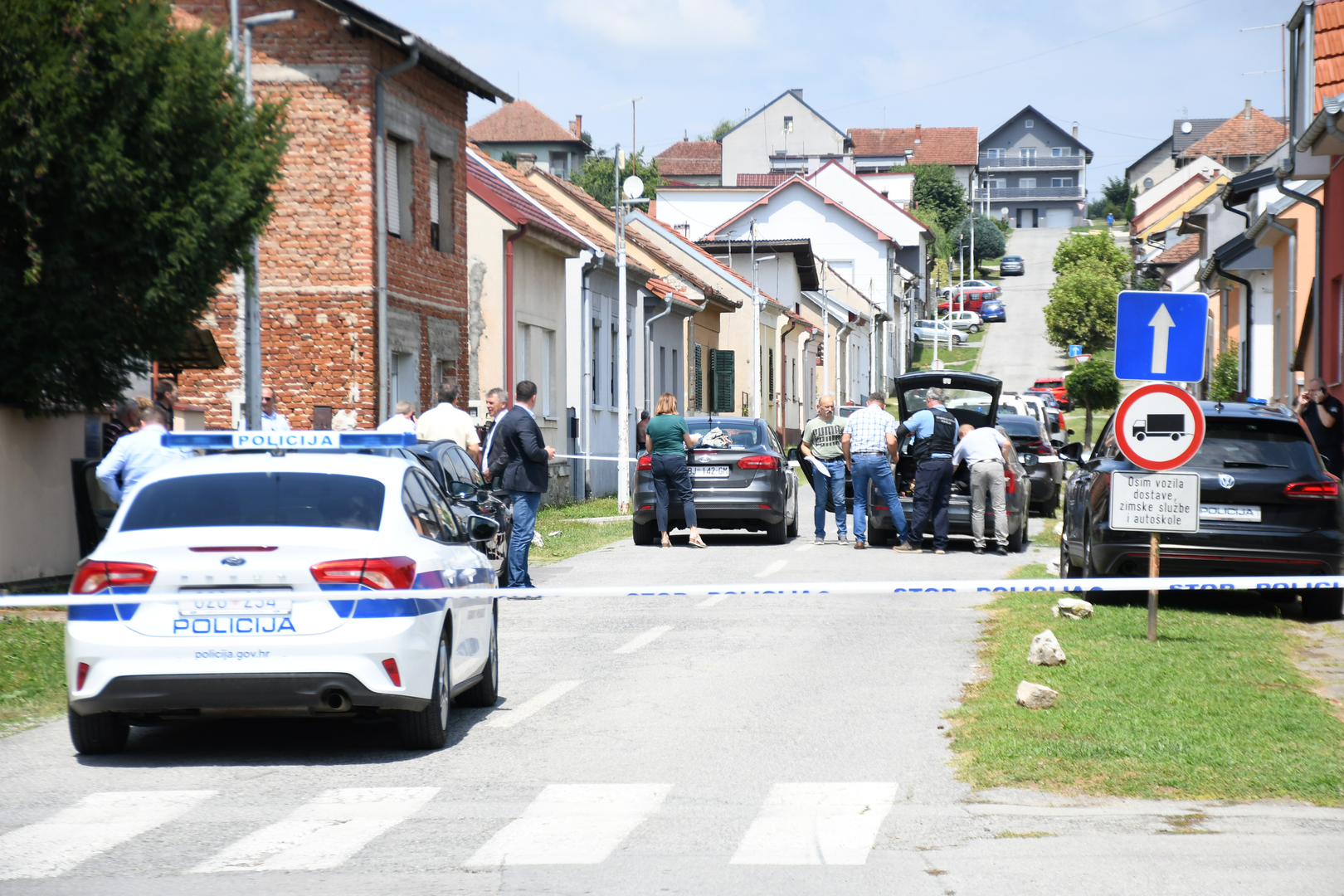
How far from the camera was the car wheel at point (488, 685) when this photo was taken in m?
9.42

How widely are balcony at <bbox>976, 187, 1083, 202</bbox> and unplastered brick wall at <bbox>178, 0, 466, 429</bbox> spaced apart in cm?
14510

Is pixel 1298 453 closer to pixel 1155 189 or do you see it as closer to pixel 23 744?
pixel 23 744

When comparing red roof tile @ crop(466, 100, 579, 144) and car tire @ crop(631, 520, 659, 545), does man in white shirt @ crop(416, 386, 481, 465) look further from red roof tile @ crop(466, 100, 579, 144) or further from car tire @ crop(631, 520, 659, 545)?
red roof tile @ crop(466, 100, 579, 144)

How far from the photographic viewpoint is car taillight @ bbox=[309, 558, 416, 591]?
7.59 meters

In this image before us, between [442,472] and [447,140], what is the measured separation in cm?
1335

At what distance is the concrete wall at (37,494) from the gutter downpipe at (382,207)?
7.48 metres

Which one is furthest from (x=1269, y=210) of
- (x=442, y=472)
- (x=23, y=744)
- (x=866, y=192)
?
(x=866, y=192)

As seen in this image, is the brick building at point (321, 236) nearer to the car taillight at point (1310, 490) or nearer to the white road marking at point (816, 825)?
the car taillight at point (1310, 490)

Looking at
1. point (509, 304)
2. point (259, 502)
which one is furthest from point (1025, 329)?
point (259, 502)

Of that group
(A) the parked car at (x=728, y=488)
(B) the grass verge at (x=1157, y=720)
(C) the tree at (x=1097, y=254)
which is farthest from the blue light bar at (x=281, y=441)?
(C) the tree at (x=1097, y=254)

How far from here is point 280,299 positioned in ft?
77.3

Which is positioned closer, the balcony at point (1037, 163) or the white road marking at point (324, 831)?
the white road marking at point (324, 831)

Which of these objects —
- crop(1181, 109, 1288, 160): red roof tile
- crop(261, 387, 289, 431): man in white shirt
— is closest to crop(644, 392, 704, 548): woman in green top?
crop(261, 387, 289, 431): man in white shirt

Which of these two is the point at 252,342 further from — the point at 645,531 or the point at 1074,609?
the point at 1074,609
